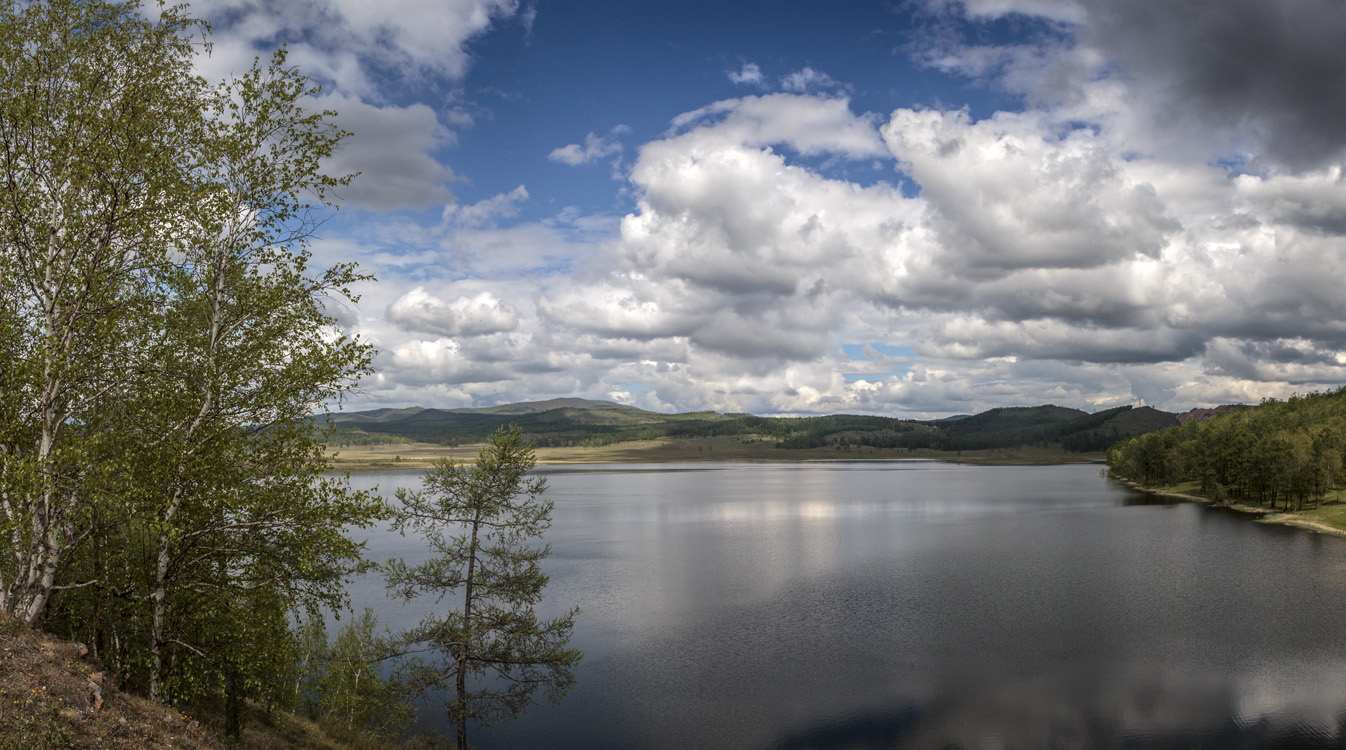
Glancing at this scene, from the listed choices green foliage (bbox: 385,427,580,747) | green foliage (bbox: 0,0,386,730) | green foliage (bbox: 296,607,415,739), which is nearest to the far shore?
green foliage (bbox: 385,427,580,747)

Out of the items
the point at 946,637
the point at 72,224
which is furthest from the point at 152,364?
the point at 946,637

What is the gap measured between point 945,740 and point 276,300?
91.3 ft

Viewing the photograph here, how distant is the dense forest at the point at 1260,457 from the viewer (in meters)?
90.7

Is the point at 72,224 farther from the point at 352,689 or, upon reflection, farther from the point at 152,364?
the point at 352,689

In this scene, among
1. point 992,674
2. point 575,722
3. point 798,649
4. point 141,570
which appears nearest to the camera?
point 141,570

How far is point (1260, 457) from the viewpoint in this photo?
94250 mm

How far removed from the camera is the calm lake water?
2877cm

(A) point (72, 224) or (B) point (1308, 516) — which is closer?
(A) point (72, 224)

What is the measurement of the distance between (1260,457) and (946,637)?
83444 mm

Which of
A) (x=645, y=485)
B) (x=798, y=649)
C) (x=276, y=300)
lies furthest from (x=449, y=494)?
(x=645, y=485)

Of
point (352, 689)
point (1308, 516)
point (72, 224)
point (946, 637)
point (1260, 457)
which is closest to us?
point (72, 224)

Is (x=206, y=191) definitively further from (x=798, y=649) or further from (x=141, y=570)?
(x=798, y=649)

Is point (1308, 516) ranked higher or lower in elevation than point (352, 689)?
lower

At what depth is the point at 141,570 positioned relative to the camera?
16.1 meters
